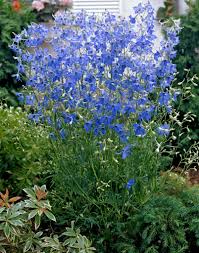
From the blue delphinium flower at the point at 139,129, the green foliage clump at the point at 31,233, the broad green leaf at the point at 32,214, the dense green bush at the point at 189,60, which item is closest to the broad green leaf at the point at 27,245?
the green foliage clump at the point at 31,233

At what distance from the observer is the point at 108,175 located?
4059mm

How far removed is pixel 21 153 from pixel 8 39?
206 centimetres

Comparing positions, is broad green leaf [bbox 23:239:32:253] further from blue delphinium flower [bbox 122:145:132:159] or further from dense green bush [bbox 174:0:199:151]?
dense green bush [bbox 174:0:199:151]

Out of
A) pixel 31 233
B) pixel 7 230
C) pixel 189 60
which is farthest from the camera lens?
pixel 189 60

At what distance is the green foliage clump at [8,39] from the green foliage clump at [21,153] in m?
1.59

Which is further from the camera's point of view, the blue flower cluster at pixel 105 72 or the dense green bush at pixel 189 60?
the dense green bush at pixel 189 60

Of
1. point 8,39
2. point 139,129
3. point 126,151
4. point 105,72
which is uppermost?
point 105,72

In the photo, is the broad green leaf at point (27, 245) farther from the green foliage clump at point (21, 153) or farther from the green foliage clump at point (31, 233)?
the green foliage clump at point (21, 153)

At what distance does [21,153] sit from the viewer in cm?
462

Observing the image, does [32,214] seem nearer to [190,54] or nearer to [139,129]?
[139,129]

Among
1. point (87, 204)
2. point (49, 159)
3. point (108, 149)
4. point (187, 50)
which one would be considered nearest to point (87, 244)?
point (87, 204)

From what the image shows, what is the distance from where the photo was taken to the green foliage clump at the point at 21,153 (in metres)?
4.59

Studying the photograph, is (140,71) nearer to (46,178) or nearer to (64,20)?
(64,20)

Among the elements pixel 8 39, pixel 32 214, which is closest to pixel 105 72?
pixel 32 214
